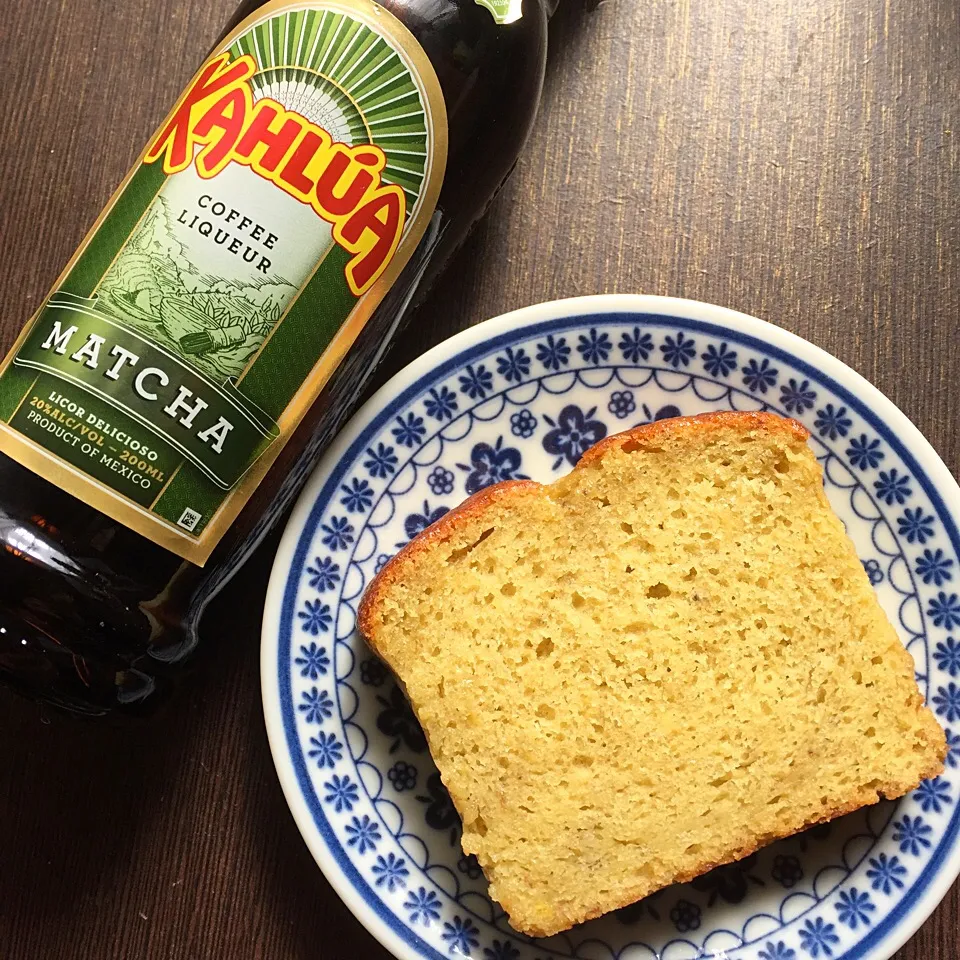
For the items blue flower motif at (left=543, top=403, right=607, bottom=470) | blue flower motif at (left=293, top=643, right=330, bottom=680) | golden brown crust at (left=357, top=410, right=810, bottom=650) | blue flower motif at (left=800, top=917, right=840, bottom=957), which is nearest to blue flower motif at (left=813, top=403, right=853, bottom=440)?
golden brown crust at (left=357, top=410, right=810, bottom=650)

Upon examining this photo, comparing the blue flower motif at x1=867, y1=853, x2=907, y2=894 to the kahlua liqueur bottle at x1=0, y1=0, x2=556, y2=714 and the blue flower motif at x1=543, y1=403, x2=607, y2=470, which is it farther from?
the kahlua liqueur bottle at x1=0, y1=0, x2=556, y2=714

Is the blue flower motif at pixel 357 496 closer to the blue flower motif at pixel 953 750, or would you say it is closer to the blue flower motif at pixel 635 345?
the blue flower motif at pixel 635 345

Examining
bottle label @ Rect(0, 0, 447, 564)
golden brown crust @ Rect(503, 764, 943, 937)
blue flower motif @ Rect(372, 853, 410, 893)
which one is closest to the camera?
bottle label @ Rect(0, 0, 447, 564)

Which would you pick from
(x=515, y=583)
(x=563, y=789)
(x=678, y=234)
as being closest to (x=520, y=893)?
(x=563, y=789)

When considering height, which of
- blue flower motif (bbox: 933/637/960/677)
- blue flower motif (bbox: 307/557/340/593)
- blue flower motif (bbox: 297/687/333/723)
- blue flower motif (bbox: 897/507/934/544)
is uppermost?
blue flower motif (bbox: 897/507/934/544)

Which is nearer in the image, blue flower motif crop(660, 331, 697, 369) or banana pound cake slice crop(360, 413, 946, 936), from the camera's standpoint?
banana pound cake slice crop(360, 413, 946, 936)

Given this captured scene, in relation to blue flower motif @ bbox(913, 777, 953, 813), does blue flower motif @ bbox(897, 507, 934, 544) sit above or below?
above

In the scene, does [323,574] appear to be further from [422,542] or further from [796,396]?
[796,396]

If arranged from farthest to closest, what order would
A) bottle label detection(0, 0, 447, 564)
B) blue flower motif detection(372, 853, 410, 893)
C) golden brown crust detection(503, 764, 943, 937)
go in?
blue flower motif detection(372, 853, 410, 893) → golden brown crust detection(503, 764, 943, 937) → bottle label detection(0, 0, 447, 564)
